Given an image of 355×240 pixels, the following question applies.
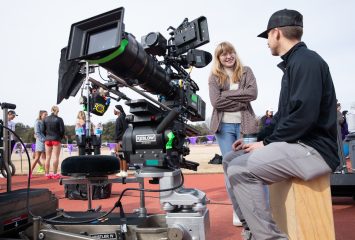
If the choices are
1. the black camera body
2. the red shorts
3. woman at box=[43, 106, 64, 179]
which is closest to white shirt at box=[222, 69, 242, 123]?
the black camera body

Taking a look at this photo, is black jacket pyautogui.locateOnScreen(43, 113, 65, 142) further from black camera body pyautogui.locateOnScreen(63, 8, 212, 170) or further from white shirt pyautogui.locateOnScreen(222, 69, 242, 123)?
black camera body pyautogui.locateOnScreen(63, 8, 212, 170)

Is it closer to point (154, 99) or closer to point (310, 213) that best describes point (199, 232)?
point (310, 213)

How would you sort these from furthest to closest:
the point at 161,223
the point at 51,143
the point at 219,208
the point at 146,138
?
the point at 51,143
the point at 219,208
the point at 161,223
the point at 146,138

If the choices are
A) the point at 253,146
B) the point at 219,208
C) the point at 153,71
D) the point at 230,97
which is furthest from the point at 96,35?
the point at 219,208

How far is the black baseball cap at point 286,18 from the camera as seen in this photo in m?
1.98

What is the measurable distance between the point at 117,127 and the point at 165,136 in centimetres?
476

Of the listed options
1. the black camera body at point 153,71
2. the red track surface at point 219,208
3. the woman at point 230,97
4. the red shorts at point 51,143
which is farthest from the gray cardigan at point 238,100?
the red shorts at point 51,143

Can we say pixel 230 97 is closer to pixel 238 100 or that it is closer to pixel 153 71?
pixel 238 100

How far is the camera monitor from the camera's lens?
66.8 inches

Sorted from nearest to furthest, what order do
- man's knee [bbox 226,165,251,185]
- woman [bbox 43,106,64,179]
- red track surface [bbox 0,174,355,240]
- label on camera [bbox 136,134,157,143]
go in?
man's knee [bbox 226,165,251,185] < label on camera [bbox 136,134,157,143] < red track surface [bbox 0,174,355,240] < woman [bbox 43,106,64,179]

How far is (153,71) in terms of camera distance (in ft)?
6.38

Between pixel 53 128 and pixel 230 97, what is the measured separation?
542 cm

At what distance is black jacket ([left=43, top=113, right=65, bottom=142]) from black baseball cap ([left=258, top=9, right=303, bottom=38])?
6.20 m

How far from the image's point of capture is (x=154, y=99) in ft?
6.64
